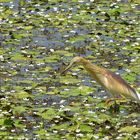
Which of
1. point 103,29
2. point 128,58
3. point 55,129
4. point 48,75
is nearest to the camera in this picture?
point 55,129

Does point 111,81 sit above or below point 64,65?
above

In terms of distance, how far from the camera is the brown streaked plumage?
11.2 meters

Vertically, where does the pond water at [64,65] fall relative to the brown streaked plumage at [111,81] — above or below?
below

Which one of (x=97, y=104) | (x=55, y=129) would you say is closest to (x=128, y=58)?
(x=97, y=104)

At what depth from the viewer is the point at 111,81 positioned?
11398mm

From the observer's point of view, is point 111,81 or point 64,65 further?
point 64,65

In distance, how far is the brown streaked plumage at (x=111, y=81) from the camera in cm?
1119

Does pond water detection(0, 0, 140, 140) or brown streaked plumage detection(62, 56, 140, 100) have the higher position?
brown streaked plumage detection(62, 56, 140, 100)

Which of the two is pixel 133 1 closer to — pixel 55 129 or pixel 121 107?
pixel 121 107

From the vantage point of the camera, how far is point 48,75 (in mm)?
13320

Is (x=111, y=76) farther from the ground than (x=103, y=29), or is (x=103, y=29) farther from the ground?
(x=111, y=76)

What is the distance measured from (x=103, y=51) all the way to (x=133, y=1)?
371cm

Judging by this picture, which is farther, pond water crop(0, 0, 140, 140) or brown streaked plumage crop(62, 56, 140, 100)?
brown streaked plumage crop(62, 56, 140, 100)

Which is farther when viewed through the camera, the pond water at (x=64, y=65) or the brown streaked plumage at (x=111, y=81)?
the brown streaked plumage at (x=111, y=81)
